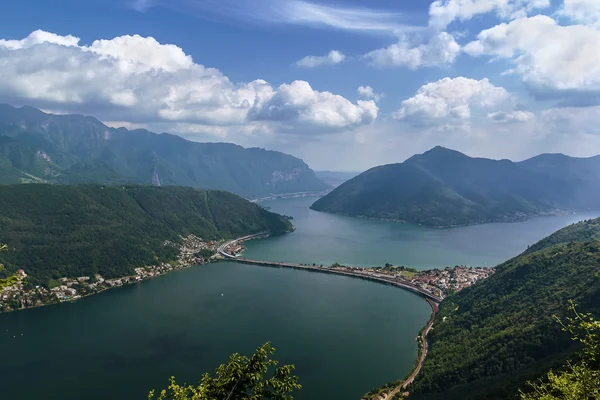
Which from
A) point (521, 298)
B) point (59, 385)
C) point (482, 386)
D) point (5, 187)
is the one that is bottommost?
point (59, 385)

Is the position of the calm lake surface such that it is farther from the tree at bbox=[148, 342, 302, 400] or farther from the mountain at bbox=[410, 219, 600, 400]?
the tree at bbox=[148, 342, 302, 400]

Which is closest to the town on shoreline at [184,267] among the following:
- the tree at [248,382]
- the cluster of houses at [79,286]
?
the cluster of houses at [79,286]

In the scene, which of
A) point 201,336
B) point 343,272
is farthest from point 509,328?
point 343,272

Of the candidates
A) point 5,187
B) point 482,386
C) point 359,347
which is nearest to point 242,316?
point 359,347

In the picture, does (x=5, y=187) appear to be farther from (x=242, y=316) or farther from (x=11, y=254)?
(x=242, y=316)

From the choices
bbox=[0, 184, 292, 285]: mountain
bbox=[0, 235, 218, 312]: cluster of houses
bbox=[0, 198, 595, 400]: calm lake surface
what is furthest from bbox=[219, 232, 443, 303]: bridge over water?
bbox=[0, 184, 292, 285]: mountain

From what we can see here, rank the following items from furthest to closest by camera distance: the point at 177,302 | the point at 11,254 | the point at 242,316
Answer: the point at 11,254 < the point at 177,302 < the point at 242,316

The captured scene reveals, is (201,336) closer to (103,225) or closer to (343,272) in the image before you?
(343,272)
